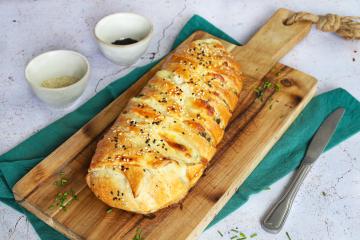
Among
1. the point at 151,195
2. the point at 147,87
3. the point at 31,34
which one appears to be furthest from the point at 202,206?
the point at 31,34

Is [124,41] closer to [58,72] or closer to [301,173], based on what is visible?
[58,72]

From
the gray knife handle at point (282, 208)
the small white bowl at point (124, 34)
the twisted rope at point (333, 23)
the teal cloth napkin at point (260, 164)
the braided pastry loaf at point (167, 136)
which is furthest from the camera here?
the twisted rope at point (333, 23)

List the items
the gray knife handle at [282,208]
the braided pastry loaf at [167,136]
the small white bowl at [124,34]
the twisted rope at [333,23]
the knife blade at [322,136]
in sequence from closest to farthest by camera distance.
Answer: the braided pastry loaf at [167,136] → the gray knife handle at [282,208] → the knife blade at [322,136] → the small white bowl at [124,34] → the twisted rope at [333,23]

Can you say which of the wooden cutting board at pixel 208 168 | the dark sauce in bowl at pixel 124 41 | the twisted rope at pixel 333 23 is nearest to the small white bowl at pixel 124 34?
the dark sauce in bowl at pixel 124 41

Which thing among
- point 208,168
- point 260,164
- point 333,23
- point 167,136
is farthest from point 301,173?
point 333,23

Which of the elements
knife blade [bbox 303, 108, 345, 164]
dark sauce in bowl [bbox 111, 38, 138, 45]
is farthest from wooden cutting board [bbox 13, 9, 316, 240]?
dark sauce in bowl [bbox 111, 38, 138, 45]

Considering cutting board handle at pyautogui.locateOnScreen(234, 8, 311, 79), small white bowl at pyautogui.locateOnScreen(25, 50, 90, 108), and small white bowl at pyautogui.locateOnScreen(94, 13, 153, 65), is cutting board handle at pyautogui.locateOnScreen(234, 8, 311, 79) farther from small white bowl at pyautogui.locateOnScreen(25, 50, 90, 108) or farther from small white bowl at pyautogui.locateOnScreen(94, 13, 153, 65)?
small white bowl at pyautogui.locateOnScreen(25, 50, 90, 108)

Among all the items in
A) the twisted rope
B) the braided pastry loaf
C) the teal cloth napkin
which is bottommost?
the teal cloth napkin

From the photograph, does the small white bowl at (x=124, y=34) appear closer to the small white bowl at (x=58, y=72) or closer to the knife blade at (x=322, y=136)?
the small white bowl at (x=58, y=72)
